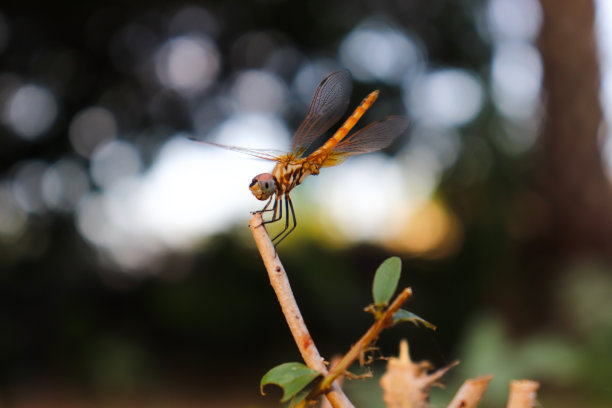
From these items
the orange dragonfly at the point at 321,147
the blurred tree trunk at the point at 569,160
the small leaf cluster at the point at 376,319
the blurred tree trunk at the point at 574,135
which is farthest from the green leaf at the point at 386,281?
the blurred tree trunk at the point at 574,135

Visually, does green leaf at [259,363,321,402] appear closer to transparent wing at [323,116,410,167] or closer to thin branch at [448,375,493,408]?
thin branch at [448,375,493,408]

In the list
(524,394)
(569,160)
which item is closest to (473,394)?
(524,394)

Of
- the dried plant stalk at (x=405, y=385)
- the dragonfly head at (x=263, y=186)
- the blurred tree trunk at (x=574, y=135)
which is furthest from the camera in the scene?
the blurred tree trunk at (x=574, y=135)

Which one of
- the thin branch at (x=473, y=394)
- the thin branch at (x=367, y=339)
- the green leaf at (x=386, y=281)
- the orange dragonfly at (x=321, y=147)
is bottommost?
the thin branch at (x=473, y=394)

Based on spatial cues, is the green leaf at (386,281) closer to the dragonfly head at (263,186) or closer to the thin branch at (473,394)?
the thin branch at (473,394)

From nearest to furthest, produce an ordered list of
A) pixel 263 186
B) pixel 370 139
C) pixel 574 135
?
pixel 263 186
pixel 370 139
pixel 574 135

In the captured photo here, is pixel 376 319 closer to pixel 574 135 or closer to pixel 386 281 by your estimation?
pixel 386 281
